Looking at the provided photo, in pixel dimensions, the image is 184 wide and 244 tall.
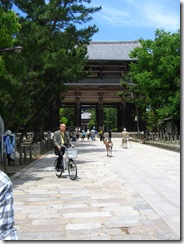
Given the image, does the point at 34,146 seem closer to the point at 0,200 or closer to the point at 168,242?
the point at 168,242

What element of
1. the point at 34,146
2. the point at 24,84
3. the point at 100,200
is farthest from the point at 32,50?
the point at 100,200

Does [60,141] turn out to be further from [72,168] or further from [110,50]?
Result: [110,50]

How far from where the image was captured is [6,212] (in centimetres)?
221

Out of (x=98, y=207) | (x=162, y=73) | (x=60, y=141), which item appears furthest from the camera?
(x=162, y=73)

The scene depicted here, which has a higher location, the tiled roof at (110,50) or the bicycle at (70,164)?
the tiled roof at (110,50)

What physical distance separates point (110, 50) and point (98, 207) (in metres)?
45.3

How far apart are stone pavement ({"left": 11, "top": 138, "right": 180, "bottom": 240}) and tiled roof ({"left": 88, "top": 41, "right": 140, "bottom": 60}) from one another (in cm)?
3883

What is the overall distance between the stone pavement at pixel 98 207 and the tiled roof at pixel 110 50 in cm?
3883

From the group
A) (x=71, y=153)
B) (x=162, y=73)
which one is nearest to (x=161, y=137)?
(x=162, y=73)

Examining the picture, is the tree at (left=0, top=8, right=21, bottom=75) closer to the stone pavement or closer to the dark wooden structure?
the stone pavement

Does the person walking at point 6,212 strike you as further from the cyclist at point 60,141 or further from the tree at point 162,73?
the tree at point 162,73

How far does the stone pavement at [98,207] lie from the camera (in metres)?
4.99

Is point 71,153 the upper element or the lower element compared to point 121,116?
lower

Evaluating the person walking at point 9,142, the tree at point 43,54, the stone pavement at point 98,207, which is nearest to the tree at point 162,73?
the tree at point 43,54
